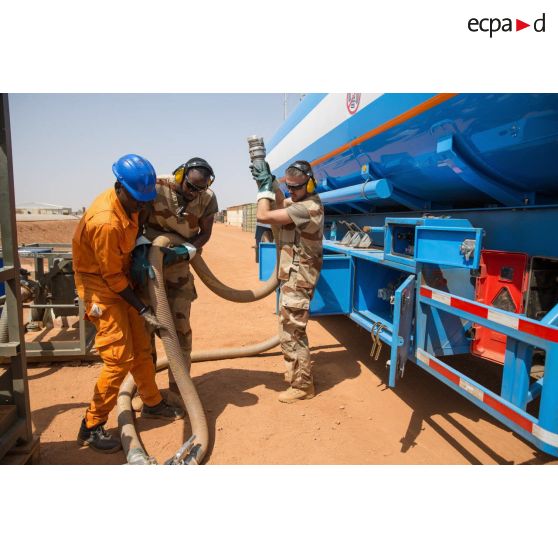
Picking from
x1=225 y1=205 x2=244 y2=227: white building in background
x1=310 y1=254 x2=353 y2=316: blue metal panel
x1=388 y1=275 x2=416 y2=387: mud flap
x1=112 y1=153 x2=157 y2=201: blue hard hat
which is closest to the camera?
x1=112 y1=153 x2=157 y2=201: blue hard hat

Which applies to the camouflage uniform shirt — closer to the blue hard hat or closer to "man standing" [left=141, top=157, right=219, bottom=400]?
"man standing" [left=141, top=157, right=219, bottom=400]

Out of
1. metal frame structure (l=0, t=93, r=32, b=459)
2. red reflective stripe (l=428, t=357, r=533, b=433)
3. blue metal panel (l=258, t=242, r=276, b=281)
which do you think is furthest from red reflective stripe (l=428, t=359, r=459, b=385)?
metal frame structure (l=0, t=93, r=32, b=459)

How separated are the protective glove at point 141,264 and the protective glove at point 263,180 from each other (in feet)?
3.47

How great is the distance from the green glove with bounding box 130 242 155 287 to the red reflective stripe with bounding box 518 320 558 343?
84.4 inches

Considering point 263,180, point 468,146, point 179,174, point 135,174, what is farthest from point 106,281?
point 468,146

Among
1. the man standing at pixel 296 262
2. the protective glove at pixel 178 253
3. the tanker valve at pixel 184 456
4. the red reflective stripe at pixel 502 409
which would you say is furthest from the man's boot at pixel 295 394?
the protective glove at pixel 178 253

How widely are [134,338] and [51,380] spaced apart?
1583 mm

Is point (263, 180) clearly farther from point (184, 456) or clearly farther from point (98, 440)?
point (98, 440)

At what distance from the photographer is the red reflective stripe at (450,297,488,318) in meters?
2.02

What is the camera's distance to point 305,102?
591cm

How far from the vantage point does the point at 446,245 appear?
7.78 feet

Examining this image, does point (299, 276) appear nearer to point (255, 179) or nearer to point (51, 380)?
point (255, 179)

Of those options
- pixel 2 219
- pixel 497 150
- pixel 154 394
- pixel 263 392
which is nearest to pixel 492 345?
pixel 497 150

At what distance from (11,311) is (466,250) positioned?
2.60 m
